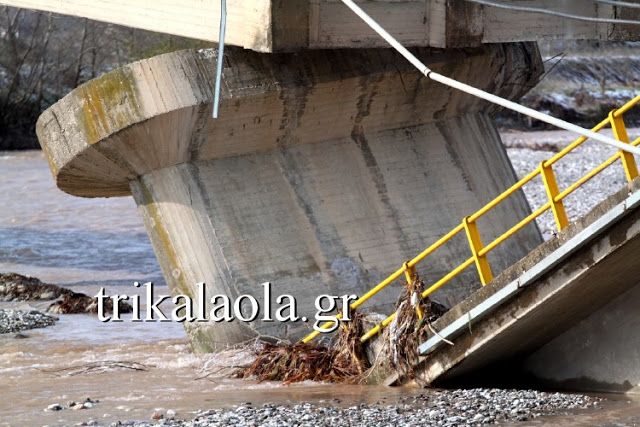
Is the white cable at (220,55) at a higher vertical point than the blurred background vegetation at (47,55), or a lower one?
lower

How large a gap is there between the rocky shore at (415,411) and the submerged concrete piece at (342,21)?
3.87 m

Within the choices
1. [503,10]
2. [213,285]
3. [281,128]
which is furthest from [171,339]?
[503,10]

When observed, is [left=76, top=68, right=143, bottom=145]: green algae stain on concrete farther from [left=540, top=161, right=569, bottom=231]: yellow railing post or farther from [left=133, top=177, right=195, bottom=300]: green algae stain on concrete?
[left=540, top=161, right=569, bottom=231]: yellow railing post

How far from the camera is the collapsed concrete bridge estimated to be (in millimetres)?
12086

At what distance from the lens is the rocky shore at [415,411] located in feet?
31.0

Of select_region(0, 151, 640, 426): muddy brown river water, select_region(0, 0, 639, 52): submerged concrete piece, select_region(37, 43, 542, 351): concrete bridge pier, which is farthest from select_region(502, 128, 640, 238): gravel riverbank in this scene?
select_region(0, 151, 640, 426): muddy brown river water

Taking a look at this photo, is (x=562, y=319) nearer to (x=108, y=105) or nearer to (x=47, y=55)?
(x=108, y=105)

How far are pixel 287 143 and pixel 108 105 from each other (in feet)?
7.54

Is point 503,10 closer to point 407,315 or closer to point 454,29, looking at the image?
point 454,29

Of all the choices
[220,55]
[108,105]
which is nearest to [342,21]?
[220,55]

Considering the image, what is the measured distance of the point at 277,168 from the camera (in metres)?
13.2

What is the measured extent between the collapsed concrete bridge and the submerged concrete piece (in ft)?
0.07

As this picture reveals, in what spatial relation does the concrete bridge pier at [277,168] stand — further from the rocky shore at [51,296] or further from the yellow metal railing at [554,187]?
the rocky shore at [51,296]

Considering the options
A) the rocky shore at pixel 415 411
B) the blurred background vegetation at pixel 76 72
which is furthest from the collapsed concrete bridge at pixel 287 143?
the blurred background vegetation at pixel 76 72
